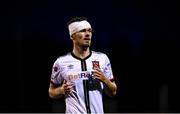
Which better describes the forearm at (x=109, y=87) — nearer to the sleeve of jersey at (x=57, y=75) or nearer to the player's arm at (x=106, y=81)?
the player's arm at (x=106, y=81)

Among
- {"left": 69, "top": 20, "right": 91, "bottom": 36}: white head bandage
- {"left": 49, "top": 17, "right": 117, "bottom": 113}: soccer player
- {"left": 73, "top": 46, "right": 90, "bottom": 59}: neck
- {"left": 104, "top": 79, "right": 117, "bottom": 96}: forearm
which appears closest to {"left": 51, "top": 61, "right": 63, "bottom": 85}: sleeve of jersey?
{"left": 49, "top": 17, "right": 117, "bottom": 113}: soccer player

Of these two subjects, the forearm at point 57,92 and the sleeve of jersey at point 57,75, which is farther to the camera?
the sleeve of jersey at point 57,75

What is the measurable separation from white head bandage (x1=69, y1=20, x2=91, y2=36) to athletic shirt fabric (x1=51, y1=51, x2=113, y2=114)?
21 cm

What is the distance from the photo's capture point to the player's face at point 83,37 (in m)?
5.44

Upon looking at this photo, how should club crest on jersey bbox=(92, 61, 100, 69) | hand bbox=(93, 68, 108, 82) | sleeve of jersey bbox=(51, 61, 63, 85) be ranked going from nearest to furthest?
hand bbox=(93, 68, 108, 82) → club crest on jersey bbox=(92, 61, 100, 69) → sleeve of jersey bbox=(51, 61, 63, 85)

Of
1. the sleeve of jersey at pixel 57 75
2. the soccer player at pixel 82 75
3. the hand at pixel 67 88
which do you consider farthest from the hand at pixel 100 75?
the sleeve of jersey at pixel 57 75

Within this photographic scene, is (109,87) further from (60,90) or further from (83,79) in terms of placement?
(60,90)

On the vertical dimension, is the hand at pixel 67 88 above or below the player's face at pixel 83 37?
below

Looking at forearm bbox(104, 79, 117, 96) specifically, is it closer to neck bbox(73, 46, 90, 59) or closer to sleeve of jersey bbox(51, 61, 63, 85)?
neck bbox(73, 46, 90, 59)

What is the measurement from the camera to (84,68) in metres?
5.48

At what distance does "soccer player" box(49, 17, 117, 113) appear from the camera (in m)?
5.41

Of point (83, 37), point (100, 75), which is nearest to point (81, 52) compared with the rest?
point (83, 37)
